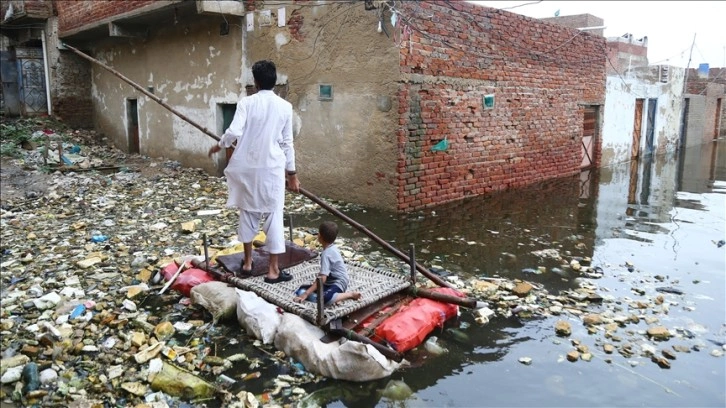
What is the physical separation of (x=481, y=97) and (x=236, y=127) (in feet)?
18.2

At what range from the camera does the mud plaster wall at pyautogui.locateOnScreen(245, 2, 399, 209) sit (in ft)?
22.7

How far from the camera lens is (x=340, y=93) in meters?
7.37

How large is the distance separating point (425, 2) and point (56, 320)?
5.66m

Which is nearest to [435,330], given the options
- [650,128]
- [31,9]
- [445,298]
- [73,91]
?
[445,298]

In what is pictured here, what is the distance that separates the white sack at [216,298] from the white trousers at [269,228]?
0.41 metres

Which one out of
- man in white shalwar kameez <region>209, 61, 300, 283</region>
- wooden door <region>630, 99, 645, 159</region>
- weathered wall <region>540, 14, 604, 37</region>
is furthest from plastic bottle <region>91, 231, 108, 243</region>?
weathered wall <region>540, 14, 604, 37</region>

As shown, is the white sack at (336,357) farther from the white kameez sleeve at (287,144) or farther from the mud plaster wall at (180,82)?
the mud plaster wall at (180,82)

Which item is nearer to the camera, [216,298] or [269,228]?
[216,298]

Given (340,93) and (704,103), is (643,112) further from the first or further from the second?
(340,93)

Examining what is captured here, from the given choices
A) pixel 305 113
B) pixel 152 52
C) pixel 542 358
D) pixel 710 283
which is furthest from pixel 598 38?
pixel 542 358

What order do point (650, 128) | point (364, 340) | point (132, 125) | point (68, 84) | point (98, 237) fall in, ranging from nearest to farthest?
point (364, 340), point (98, 237), point (132, 125), point (68, 84), point (650, 128)

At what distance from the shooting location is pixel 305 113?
7.89 m

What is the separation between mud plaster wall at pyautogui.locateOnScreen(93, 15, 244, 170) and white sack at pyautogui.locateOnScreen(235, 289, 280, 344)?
570 cm

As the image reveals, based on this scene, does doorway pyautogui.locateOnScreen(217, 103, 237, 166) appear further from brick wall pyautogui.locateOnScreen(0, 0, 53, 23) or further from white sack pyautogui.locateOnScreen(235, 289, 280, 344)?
brick wall pyautogui.locateOnScreen(0, 0, 53, 23)
